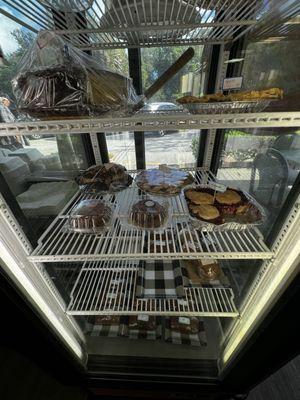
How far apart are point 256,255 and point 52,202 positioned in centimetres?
88

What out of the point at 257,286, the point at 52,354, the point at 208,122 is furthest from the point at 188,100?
the point at 52,354

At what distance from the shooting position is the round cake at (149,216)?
82cm

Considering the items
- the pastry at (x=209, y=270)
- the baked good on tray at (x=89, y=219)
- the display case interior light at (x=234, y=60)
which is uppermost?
the display case interior light at (x=234, y=60)

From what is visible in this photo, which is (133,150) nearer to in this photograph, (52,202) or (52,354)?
(52,202)

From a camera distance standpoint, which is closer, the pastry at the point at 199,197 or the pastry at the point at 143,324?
the pastry at the point at 199,197

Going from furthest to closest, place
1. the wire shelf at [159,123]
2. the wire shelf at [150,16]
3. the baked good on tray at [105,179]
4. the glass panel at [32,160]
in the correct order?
1. the baked good on tray at [105,179]
2. the glass panel at [32,160]
3. the wire shelf at [150,16]
4. the wire shelf at [159,123]

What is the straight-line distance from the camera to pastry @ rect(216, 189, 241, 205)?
0.81 metres

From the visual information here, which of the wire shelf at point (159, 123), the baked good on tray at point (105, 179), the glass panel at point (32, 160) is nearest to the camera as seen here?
the wire shelf at point (159, 123)

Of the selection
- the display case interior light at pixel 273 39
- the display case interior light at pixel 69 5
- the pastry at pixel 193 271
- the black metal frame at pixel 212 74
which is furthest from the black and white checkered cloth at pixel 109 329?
the display case interior light at pixel 273 39

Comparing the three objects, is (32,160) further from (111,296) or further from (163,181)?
(111,296)

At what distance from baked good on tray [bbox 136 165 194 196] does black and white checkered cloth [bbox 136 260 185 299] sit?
488 mm

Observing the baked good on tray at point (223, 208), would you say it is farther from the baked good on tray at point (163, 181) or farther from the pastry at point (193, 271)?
the pastry at point (193, 271)

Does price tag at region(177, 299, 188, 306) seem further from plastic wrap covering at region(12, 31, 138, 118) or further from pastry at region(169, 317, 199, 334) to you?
plastic wrap covering at region(12, 31, 138, 118)

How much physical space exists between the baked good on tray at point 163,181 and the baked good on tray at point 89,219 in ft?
0.69
